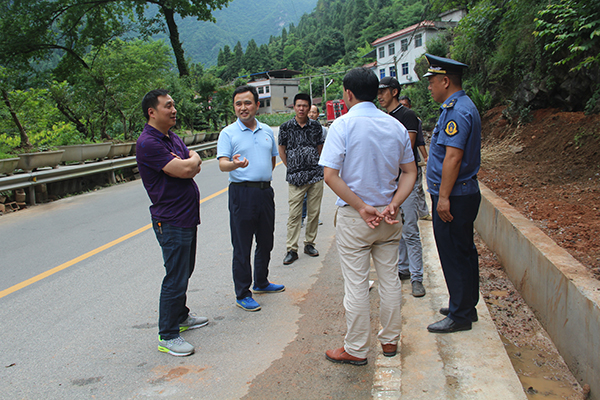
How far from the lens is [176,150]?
3699 mm

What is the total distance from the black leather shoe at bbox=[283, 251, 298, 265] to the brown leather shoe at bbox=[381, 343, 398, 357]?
8.44ft

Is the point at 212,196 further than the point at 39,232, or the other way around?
the point at 212,196

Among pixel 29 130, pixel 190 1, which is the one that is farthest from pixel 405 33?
pixel 29 130

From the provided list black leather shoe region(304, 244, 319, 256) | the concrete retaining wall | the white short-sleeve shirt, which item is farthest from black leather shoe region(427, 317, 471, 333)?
black leather shoe region(304, 244, 319, 256)

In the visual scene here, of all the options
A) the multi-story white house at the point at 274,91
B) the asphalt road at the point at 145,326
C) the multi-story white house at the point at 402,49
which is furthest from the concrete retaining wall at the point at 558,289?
the multi-story white house at the point at 274,91

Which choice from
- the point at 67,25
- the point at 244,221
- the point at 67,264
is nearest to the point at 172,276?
the point at 244,221

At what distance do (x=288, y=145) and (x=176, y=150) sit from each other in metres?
2.36

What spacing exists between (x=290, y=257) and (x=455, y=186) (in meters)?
2.77

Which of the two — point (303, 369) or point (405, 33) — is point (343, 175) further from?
point (405, 33)

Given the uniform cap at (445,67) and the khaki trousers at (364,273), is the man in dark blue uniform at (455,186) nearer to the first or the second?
the uniform cap at (445,67)

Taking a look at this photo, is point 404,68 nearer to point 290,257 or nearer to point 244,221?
point 290,257

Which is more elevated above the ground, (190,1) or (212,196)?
(190,1)

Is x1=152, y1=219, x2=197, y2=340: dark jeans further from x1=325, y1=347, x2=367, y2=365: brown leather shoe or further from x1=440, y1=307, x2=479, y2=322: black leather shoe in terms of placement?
x1=440, y1=307, x2=479, y2=322: black leather shoe

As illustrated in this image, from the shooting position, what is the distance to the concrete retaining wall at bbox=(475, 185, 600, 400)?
9.22 ft
